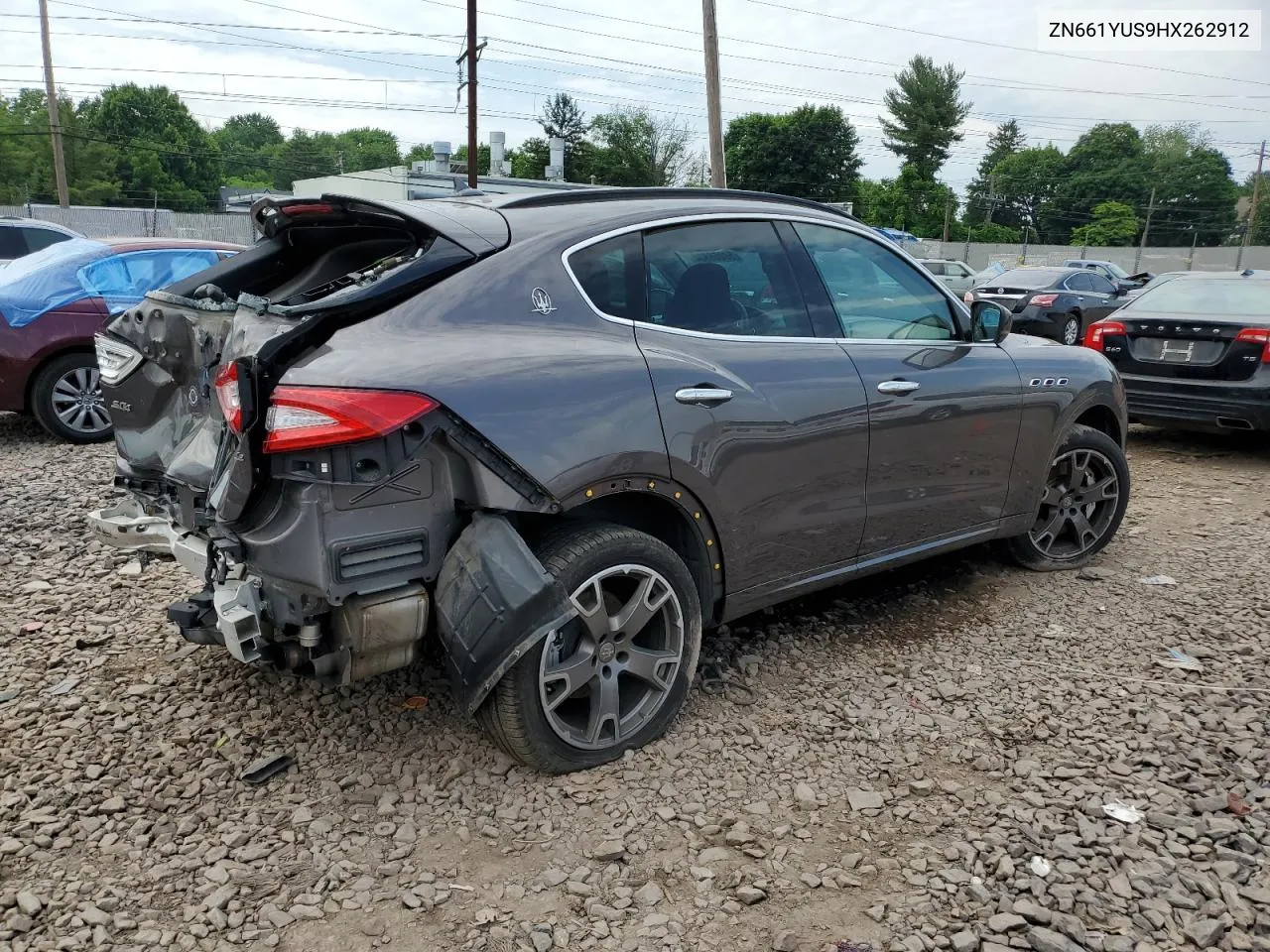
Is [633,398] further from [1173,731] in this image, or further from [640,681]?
[1173,731]

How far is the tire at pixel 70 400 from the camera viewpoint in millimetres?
7332

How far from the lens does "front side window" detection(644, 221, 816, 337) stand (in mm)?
3312

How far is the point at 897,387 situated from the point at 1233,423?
16.4 ft

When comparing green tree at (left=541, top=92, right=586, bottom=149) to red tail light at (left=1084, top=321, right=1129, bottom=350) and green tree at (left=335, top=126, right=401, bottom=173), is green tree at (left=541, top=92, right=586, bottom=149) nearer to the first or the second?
green tree at (left=335, top=126, right=401, bottom=173)

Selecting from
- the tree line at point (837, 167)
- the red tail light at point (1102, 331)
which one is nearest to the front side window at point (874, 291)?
the red tail light at point (1102, 331)

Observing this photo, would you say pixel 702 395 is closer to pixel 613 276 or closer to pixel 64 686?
pixel 613 276

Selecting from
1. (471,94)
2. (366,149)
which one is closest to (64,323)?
(471,94)

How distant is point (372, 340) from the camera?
2686 mm

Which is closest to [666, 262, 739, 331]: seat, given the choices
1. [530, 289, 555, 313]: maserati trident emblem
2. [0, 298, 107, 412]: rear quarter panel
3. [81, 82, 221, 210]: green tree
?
[530, 289, 555, 313]: maserati trident emblem

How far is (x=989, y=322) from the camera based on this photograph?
432 cm

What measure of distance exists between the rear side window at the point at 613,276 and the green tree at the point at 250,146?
93.7m

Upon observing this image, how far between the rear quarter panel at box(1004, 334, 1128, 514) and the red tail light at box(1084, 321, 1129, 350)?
3650mm

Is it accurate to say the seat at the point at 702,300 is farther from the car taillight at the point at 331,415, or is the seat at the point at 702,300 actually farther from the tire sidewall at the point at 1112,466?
the tire sidewall at the point at 1112,466

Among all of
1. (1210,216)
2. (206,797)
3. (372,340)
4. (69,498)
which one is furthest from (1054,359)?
(1210,216)
